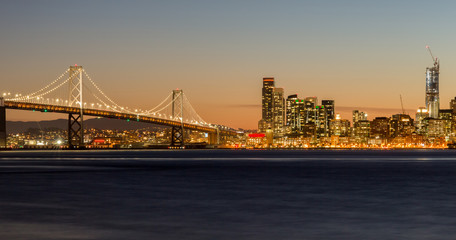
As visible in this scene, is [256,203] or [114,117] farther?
[114,117]

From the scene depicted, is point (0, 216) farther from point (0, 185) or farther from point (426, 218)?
point (0, 185)

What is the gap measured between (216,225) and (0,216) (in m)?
7.02

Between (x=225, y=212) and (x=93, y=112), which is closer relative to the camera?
(x=225, y=212)

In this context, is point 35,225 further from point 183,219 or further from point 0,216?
point 183,219

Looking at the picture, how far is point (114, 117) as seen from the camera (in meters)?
147

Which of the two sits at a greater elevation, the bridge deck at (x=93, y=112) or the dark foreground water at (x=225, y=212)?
the bridge deck at (x=93, y=112)

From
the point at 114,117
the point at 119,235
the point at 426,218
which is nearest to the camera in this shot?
the point at 119,235

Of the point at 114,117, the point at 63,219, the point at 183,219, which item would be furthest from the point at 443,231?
the point at 114,117

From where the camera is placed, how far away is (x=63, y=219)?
20953 mm

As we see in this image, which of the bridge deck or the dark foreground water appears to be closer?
the dark foreground water

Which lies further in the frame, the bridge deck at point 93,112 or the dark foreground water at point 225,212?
the bridge deck at point 93,112

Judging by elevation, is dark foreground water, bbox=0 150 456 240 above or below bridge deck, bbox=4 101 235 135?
below

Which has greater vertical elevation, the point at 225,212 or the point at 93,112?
the point at 93,112

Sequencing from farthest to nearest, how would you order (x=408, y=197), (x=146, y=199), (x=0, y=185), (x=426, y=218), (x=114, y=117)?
(x=114, y=117) → (x=0, y=185) → (x=408, y=197) → (x=146, y=199) → (x=426, y=218)
